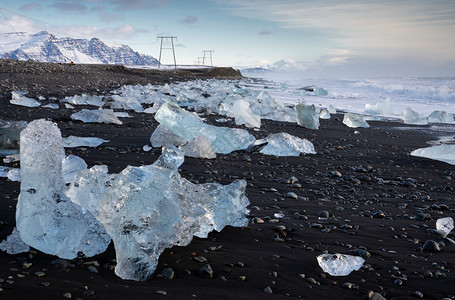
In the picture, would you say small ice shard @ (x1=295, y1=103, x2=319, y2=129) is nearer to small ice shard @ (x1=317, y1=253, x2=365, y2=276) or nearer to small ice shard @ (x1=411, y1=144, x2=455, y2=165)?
small ice shard @ (x1=411, y1=144, x2=455, y2=165)

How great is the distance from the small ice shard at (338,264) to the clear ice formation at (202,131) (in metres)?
2.98

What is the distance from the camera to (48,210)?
1.83 m

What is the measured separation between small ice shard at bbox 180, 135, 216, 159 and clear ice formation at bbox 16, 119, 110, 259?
8.46 feet

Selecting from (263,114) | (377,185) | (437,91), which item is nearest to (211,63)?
(437,91)

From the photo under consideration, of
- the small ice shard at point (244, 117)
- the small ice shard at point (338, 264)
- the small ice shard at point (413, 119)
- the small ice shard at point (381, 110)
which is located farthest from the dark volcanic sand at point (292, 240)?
the small ice shard at point (381, 110)

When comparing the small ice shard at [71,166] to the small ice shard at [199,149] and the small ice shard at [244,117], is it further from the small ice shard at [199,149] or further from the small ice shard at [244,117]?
the small ice shard at [244,117]

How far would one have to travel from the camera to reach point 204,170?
3.97 m

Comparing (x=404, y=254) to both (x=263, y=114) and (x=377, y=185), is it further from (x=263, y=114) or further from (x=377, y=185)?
(x=263, y=114)

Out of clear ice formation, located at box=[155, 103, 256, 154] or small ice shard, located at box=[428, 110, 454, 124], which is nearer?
clear ice formation, located at box=[155, 103, 256, 154]

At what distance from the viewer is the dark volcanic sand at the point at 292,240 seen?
1583 mm

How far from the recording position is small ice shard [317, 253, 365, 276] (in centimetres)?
188

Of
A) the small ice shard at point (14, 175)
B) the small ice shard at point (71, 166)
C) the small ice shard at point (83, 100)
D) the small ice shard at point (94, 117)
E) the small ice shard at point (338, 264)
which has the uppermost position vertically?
the small ice shard at point (83, 100)

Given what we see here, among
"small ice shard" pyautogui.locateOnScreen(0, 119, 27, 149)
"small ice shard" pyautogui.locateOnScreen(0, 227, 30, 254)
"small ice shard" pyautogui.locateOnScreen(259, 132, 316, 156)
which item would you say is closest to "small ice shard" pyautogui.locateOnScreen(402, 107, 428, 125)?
"small ice shard" pyautogui.locateOnScreen(259, 132, 316, 156)

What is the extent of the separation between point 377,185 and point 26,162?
3.31 meters
